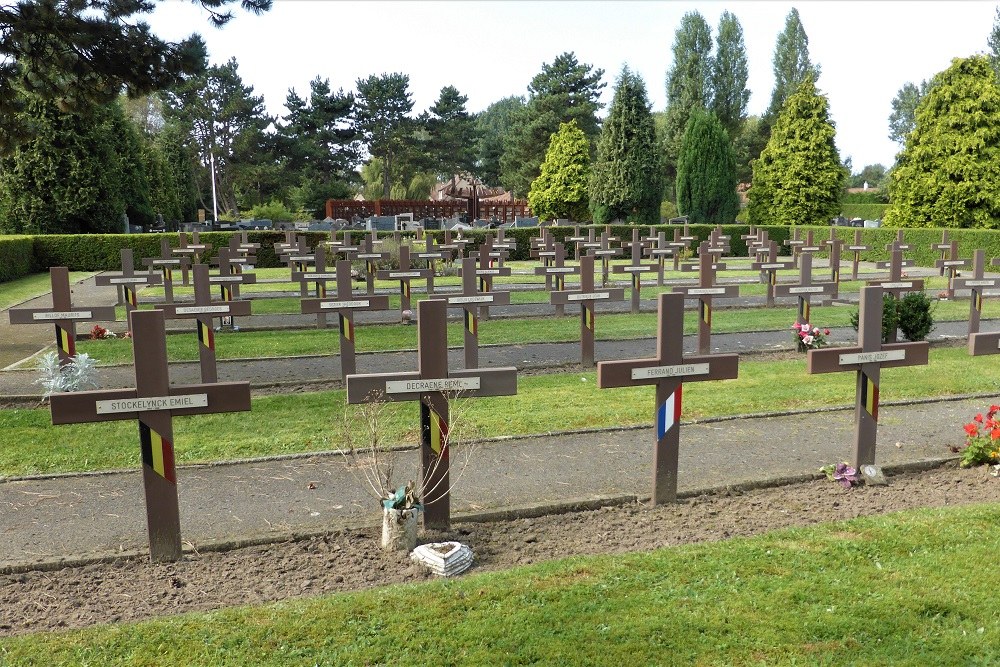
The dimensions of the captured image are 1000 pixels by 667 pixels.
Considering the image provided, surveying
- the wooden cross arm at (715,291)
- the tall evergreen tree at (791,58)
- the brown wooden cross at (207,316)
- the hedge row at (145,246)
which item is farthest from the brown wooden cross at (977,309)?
the tall evergreen tree at (791,58)

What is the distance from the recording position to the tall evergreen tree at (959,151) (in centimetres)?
3256

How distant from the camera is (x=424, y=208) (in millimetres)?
57875

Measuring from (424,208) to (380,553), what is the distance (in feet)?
177

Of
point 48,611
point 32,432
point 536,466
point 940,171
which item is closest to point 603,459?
point 536,466

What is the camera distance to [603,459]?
7113mm

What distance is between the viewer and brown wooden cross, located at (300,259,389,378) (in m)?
9.38

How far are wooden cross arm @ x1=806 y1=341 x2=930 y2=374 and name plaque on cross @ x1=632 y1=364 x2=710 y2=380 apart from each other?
808mm

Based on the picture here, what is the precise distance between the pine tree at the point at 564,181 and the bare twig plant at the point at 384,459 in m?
39.4

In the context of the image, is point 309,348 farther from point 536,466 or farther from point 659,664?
point 659,664

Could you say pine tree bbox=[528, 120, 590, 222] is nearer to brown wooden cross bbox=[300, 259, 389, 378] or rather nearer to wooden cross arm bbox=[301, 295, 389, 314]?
brown wooden cross bbox=[300, 259, 389, 378]

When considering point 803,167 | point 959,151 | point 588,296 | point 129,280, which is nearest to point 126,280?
point 129,280

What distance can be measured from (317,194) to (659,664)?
192ft

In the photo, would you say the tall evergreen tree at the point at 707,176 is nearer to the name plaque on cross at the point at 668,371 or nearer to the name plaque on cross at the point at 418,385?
the name plaque on cross at the point at 668,371

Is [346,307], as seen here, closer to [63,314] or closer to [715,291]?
[63,314]
